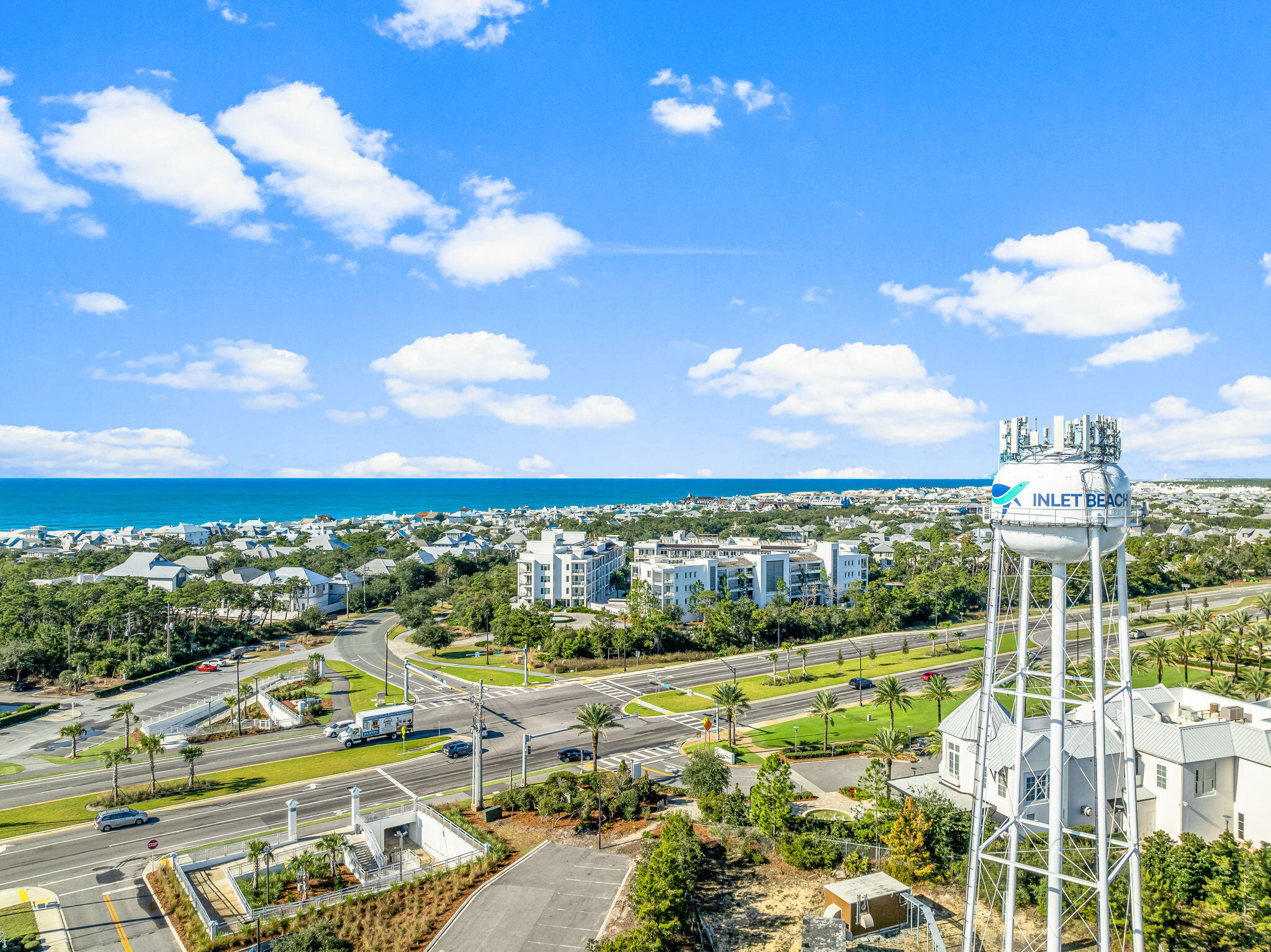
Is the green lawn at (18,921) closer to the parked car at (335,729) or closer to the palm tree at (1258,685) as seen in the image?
the parked car at (335,729)

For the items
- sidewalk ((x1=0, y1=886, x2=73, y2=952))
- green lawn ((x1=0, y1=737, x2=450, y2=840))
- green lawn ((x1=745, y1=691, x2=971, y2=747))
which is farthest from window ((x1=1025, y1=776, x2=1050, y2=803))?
sidewalk ((x1=0, y1=886, x2=73, y2=952))

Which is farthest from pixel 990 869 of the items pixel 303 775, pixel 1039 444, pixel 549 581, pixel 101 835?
pixel 549 581

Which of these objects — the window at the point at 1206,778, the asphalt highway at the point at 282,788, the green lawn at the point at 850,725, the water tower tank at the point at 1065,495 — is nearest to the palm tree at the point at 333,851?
the asphalt highway at the point at 282,788

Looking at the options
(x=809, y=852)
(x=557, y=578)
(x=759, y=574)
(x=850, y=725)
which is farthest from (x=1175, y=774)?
(x=557, y=578)

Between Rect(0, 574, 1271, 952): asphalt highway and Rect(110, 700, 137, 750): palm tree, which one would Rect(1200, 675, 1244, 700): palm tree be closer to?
Rect(0, 574, 1271, 952): asphalt highway

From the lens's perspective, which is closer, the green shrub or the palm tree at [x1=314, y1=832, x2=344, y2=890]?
the green shrub

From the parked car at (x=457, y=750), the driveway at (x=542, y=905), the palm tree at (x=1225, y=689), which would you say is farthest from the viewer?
the parked car at (x=457, y=750)

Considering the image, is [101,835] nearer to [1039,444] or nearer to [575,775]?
[575,775]

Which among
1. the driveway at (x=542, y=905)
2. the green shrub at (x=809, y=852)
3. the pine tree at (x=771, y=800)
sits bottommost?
the driveway at (x=542, y=905)
